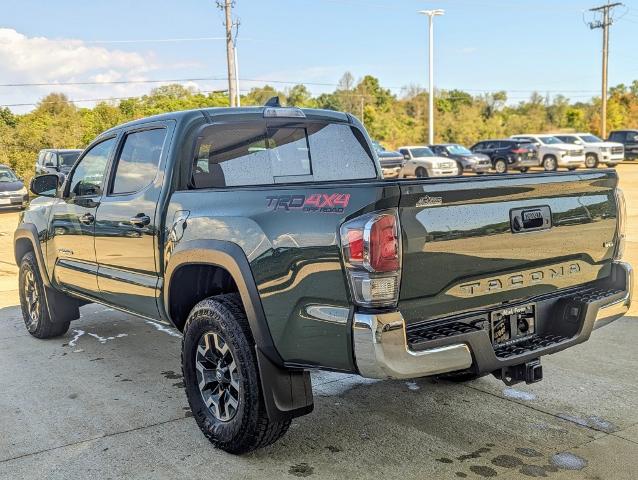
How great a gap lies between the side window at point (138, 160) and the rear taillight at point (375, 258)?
1.95m

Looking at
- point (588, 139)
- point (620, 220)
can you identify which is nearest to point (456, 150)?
point (588, 139)

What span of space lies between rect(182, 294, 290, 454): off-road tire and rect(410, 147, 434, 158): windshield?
27755mm

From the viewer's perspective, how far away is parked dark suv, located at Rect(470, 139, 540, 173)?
32281 millimetres

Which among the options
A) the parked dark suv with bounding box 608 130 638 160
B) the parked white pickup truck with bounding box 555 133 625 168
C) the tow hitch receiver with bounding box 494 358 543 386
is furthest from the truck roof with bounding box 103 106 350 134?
the parked dark suv with bounding box 608 130 638 160

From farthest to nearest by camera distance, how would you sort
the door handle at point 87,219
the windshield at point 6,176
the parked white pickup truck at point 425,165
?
the parked white pickup truck at point 425,165
the windshield at point 6,176
the door handle at point 87,219

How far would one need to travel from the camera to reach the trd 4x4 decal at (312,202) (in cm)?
315

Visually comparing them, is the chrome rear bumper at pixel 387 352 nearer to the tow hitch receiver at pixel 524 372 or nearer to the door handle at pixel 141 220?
the tow hitch receiver at pixel 524 372

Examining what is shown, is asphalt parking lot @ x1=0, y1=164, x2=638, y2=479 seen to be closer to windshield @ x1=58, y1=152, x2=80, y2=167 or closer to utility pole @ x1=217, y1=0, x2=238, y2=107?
windshield @ x1=58, y1=152, x2=80, y2=167

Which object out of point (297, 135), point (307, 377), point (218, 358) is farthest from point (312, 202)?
point (297, 135)

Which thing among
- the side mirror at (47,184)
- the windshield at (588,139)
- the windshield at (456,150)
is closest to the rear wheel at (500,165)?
the windshield at (456,150)

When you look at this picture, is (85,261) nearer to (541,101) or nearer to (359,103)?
(359,103)

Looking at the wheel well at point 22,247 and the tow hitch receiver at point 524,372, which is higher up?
the wheel well at point 22,247

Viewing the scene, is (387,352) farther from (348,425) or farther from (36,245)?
(36,245)

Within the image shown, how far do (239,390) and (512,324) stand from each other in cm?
144
